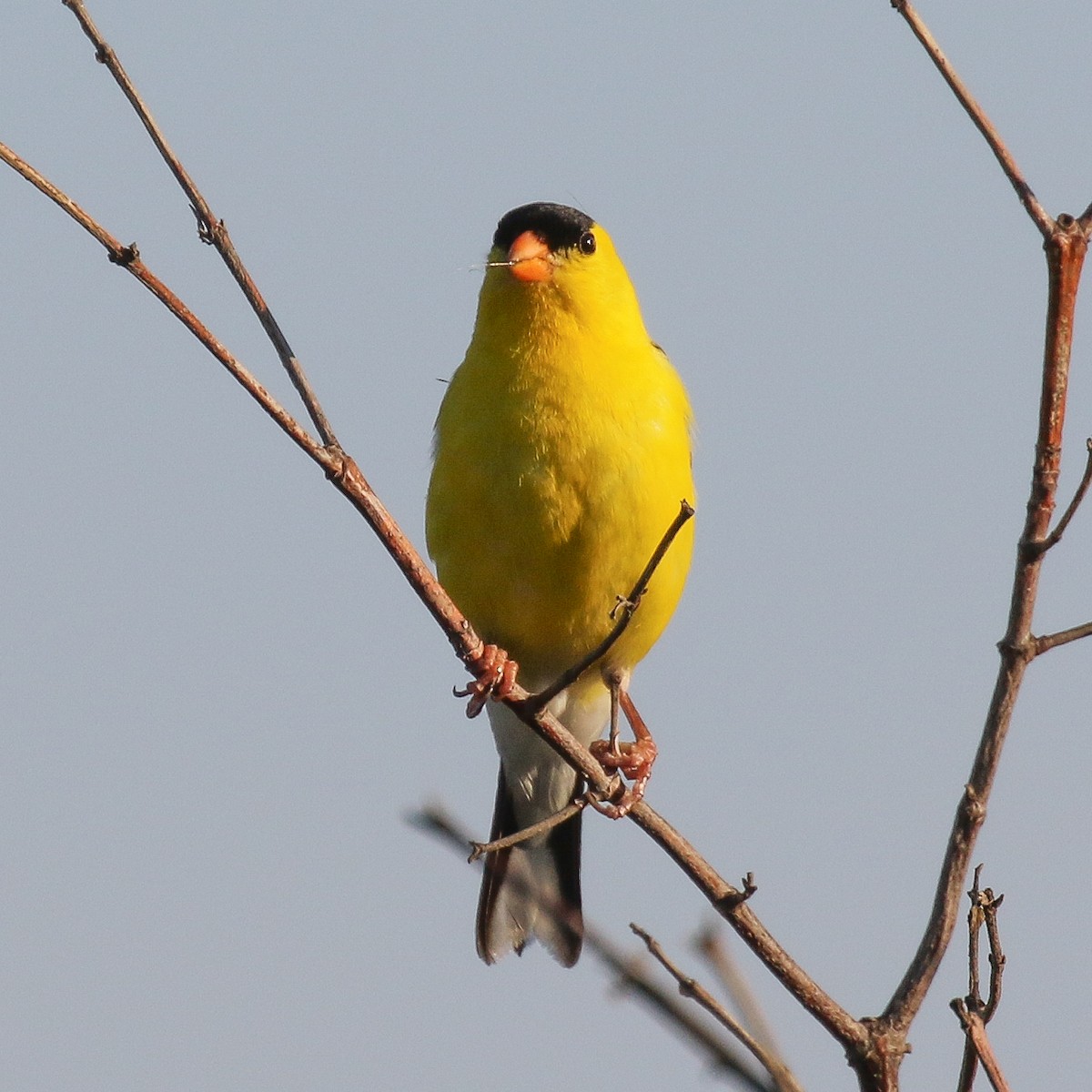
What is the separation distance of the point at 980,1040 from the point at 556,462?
227 cm

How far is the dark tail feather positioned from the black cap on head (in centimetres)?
180

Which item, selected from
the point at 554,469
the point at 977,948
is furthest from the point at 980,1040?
the point at 554,469

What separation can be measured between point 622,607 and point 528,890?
0.62 metres

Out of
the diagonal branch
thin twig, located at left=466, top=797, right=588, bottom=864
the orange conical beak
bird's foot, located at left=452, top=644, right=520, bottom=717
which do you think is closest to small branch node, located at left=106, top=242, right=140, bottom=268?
the diagonal branch

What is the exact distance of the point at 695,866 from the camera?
2.90m

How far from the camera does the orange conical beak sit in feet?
15.0

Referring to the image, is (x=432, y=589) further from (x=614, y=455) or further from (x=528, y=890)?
(x=614, y=455)

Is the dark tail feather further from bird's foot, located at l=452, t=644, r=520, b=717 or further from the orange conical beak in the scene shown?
the orange conical beak

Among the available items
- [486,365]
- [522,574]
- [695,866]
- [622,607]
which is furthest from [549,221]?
[695,866]

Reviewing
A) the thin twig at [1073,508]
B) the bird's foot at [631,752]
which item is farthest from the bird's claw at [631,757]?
the thin twig at [1073,508]

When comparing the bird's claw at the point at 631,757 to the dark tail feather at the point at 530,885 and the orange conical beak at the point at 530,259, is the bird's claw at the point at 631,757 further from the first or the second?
the orange conical beak at the point at 530,259

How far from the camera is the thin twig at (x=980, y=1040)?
2.17m

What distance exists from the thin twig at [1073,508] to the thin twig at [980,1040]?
0.69 meters

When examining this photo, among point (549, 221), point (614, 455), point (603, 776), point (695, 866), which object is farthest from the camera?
point (549, 221)
